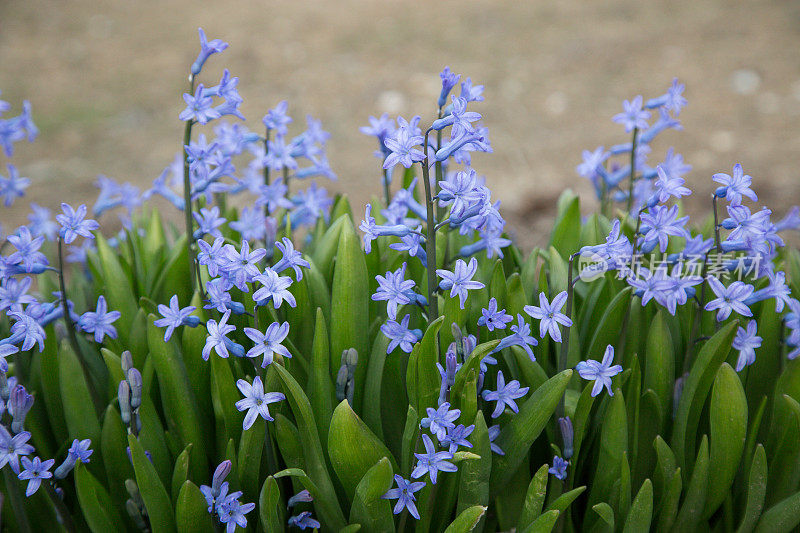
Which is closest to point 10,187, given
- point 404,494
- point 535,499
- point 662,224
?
point 404,494

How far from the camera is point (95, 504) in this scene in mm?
2027

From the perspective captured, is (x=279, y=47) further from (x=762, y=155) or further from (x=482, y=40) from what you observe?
(x=762, y=155)

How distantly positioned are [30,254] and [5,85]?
6530mm

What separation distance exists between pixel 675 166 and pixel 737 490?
125 cm

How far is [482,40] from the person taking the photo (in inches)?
317

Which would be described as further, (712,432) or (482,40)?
(482,40)

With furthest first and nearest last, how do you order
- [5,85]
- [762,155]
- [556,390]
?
[5,85], [762,155], [556,390]

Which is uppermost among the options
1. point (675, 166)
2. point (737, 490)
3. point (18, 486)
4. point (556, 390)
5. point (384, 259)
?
point (675, 166)

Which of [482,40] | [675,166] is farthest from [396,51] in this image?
[675,166]

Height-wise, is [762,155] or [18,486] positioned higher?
[762,155]

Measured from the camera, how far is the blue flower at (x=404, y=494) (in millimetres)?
1903

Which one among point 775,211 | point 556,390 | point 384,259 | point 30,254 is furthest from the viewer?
point 775,211

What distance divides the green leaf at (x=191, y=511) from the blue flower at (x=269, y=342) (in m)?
0.38

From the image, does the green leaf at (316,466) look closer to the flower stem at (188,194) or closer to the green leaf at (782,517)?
the flower stem at (188,194)
